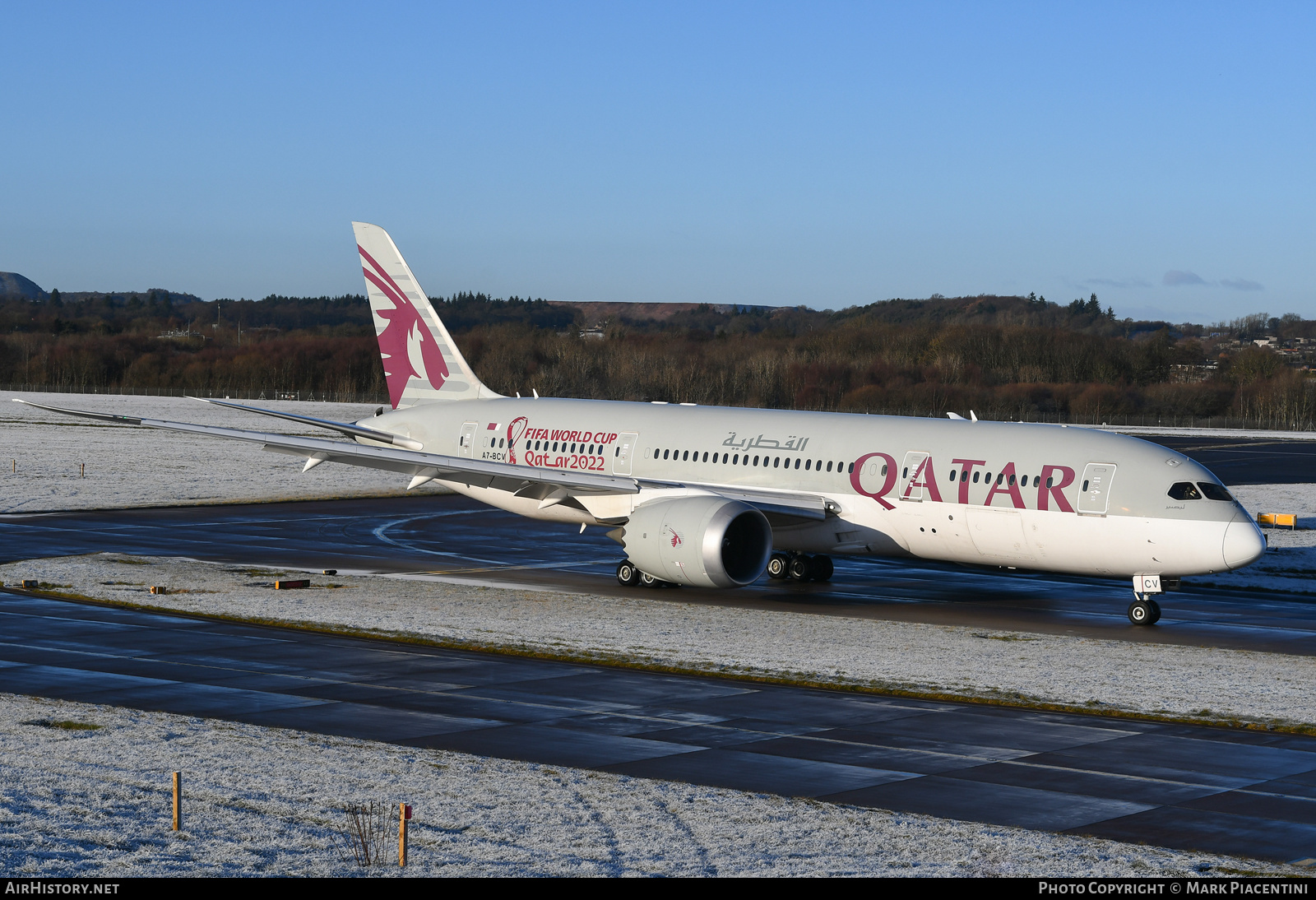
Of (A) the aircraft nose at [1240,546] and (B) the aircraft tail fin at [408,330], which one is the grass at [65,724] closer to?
(A) the aircraft nose at [1240,546]

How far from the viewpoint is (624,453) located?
115 feet

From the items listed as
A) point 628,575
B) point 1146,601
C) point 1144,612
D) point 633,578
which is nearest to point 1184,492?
point 1146,601

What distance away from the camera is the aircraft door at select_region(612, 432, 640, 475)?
3506 centimetres

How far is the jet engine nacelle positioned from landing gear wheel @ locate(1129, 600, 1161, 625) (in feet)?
25.0

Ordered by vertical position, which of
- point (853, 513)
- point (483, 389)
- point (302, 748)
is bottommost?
point (302, 748)

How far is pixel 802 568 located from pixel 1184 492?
9895 mm

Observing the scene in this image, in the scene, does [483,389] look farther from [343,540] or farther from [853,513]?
[853,513]

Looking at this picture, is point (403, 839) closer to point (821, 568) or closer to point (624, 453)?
point (821, 568)

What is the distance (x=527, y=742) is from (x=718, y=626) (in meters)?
10.4

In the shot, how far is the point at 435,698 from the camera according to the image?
20125mm

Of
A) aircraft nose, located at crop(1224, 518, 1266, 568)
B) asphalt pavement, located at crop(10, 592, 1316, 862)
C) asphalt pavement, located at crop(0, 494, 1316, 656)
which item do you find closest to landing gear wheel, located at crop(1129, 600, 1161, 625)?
asphalt pavement, located at crop(0, 494, 1316, 656)

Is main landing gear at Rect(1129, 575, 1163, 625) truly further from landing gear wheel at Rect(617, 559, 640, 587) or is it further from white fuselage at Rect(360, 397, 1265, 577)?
landing gear wheel at Rect(617, 559, 640, 587)

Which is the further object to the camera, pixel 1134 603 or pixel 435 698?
pixel 1134 603
